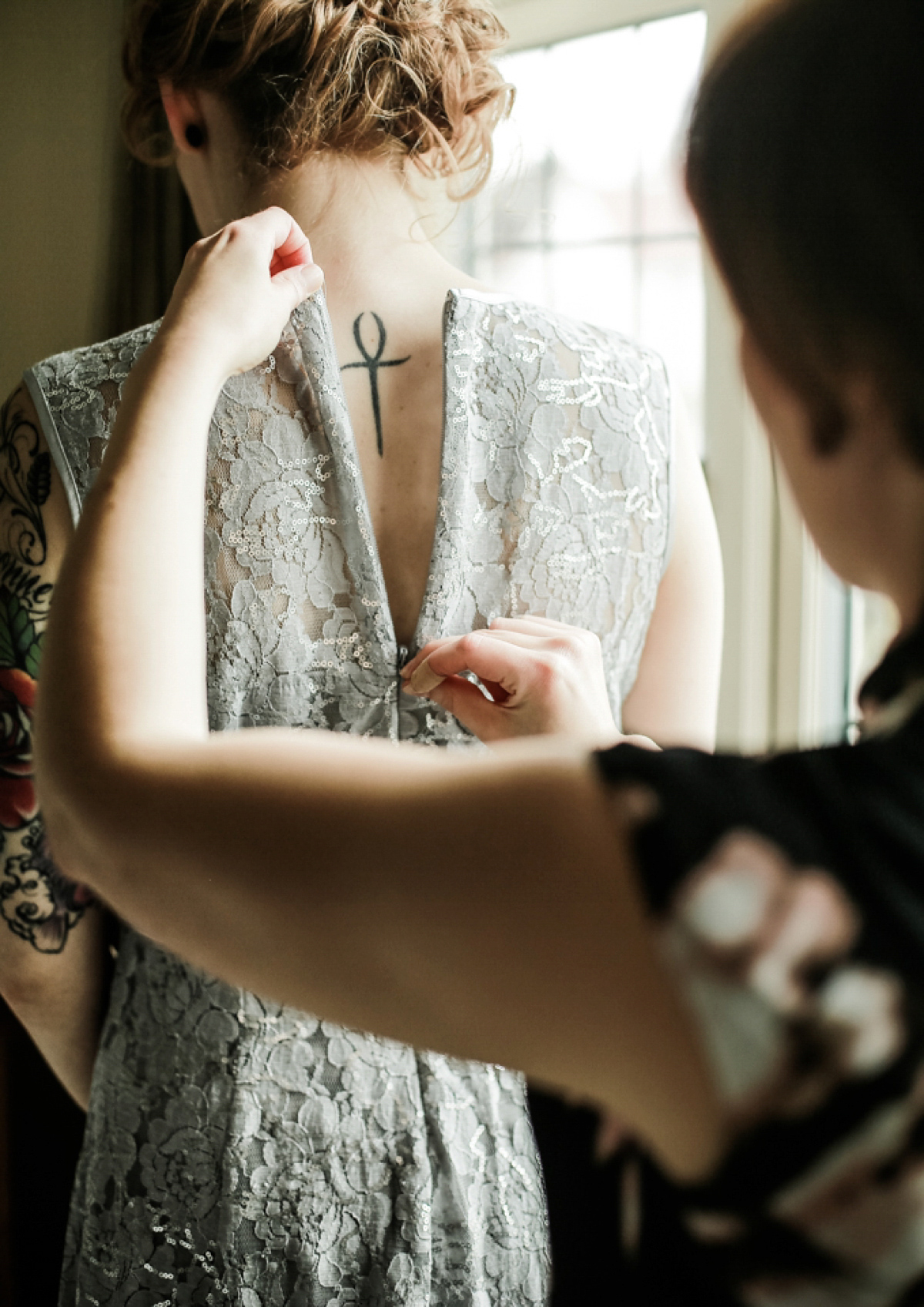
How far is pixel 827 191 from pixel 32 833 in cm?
87

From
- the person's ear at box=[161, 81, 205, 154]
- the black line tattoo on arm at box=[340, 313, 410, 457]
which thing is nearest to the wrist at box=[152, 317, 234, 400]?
the black line tattoo on arm at box=[340, 313, 410, 457]

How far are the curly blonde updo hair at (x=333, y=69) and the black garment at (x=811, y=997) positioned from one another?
66 cm

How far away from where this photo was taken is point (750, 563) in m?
2.08

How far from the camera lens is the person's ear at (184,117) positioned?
81cm

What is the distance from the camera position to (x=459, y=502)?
0.78 metres

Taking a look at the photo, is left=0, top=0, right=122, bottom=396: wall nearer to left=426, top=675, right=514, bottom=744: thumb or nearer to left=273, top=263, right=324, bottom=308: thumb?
left=273, top=263, right=324, bottom=308: thumb

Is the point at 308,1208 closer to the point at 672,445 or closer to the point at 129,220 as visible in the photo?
the point at 672,445

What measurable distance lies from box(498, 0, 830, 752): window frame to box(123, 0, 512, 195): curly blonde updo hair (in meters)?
1.35

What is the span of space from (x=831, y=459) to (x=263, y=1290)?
29.8 inches

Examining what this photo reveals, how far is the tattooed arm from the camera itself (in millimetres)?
812

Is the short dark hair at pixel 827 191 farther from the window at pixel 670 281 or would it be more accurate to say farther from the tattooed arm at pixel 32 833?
the window at pixel 670 281

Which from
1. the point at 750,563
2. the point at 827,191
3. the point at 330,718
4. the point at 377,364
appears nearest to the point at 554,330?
the point at 377,364

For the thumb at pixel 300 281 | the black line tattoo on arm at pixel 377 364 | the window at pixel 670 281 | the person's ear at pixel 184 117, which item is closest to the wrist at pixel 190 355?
the thumb at pixel 300 281

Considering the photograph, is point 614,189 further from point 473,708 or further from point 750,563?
point 473,708
